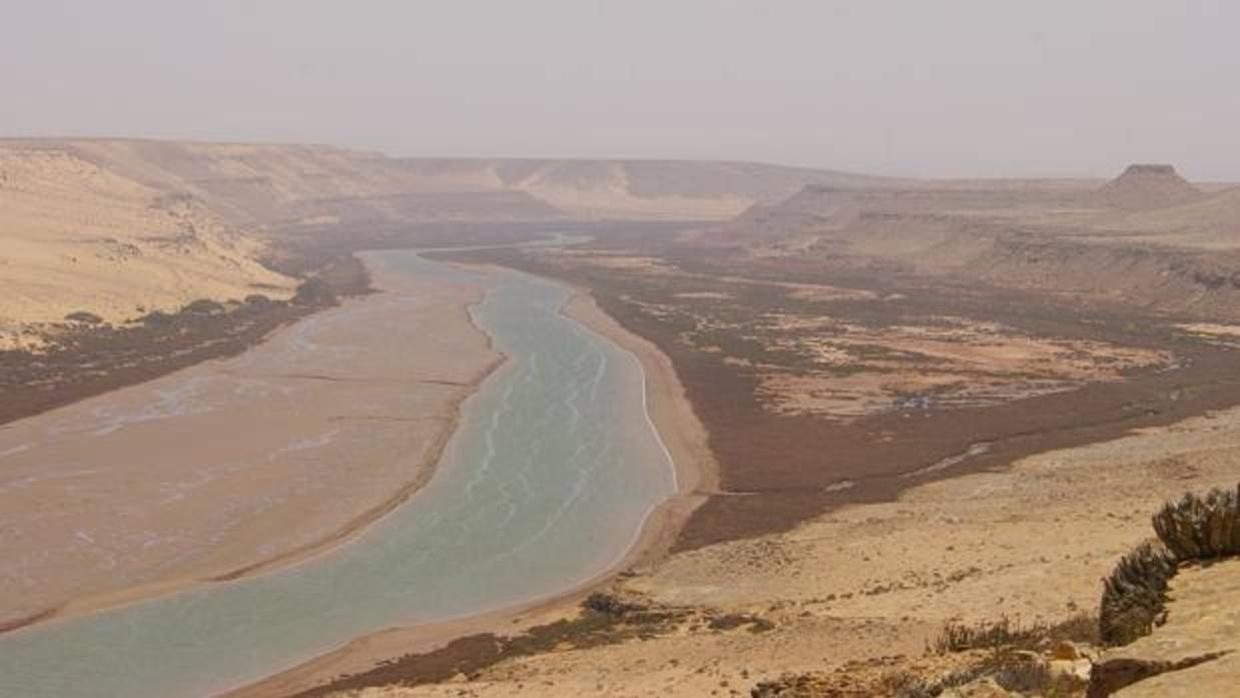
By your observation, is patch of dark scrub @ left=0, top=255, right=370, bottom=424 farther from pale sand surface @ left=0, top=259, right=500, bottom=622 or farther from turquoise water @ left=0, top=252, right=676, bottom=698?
turquoise water @ left=0, top=252, right=676, bottom=698

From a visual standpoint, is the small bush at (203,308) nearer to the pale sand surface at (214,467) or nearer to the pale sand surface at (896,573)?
the pale sand surface at (214,467)

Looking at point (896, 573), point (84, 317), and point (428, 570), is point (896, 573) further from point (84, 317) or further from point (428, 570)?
point (84, 317)

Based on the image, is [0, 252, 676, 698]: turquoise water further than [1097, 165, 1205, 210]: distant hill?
No

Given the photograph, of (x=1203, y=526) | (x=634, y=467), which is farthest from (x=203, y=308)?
(x=1203, y=526)

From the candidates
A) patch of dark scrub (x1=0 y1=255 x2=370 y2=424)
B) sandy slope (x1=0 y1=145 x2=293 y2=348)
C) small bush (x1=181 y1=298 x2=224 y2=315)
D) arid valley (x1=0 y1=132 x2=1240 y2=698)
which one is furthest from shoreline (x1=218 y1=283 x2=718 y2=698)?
small bush (x1=181 y1=298 x2=224 y2=315)

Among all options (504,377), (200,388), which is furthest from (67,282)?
(504,377)

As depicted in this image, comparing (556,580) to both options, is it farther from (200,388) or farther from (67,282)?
(67,282)
